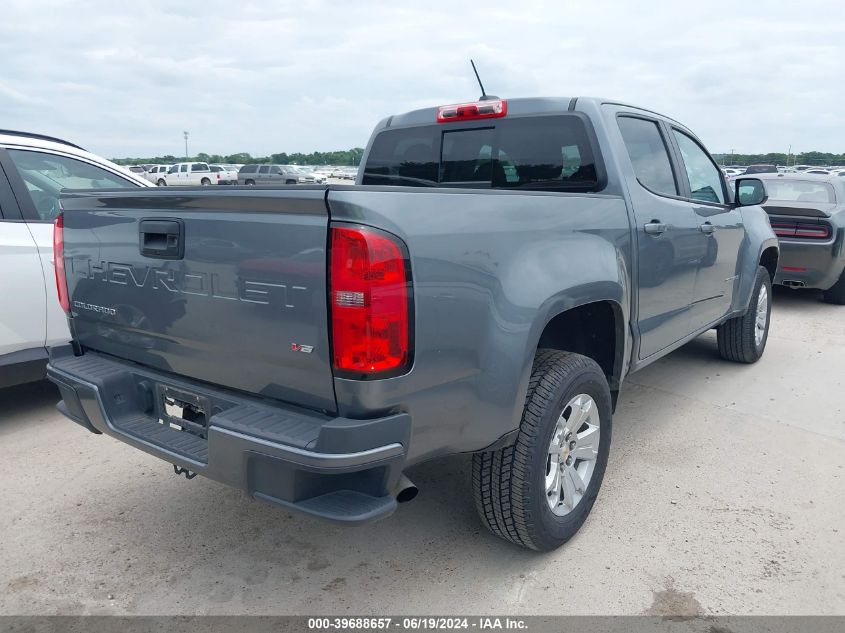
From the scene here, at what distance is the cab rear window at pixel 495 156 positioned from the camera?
3432 millimetres

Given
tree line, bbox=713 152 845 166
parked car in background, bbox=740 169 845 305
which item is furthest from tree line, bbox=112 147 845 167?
parked car in background, bbox=740 169 845 305

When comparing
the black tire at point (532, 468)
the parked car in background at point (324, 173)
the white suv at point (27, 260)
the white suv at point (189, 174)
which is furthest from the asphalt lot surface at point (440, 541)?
the white suv at point (189, 174)

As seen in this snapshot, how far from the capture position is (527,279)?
2432mm

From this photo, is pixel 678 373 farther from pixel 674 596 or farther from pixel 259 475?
pixel 259 475

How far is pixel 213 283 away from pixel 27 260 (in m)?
2.51

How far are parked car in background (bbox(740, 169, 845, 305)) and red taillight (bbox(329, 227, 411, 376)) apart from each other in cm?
749

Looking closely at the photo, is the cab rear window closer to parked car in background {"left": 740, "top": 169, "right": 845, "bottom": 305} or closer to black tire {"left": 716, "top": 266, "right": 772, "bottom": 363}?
black tire {"left": 716, "top": 266, "right": 772, "bottom": 363}

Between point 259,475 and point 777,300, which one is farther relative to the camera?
point 777,300

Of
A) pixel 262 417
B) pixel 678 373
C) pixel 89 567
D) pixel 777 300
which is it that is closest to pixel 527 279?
pixel 262 417

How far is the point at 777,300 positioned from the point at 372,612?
328 inches

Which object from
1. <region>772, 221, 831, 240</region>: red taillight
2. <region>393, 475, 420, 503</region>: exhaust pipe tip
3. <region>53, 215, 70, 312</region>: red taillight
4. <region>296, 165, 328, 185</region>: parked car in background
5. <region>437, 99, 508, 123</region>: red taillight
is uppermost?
<region>296, 165, 328, 185</region>: parked car in background

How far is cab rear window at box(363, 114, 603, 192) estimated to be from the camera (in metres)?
3.43

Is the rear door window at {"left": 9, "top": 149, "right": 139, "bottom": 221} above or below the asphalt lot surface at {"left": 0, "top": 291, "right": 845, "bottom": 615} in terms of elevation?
above

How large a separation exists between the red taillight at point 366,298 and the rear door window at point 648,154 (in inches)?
81.0
